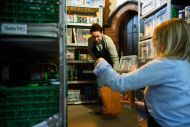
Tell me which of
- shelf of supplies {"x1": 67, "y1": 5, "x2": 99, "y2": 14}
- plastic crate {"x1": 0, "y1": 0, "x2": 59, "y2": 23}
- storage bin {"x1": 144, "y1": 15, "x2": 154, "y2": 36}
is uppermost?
shelf of supplies {"x1": 67, "y1": 5, "x2": 99, "y2": 14}

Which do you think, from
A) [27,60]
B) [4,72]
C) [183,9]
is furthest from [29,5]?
[183,9]

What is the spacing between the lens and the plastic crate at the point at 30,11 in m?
1.22

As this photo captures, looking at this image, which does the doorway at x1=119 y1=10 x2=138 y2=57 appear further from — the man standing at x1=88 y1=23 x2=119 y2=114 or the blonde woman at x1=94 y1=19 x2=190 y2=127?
the blonde woman at x1=94 y1=19 x2=190 y2=127

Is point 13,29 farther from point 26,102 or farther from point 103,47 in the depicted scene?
point 103,47

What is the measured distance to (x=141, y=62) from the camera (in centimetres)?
430

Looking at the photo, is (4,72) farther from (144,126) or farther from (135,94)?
(135,94)

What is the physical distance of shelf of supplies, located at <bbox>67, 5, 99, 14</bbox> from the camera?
5117mm

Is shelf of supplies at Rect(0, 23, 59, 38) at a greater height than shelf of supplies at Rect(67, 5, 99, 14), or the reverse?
shelf of supplies at Rect(67, 5, 99, 14)

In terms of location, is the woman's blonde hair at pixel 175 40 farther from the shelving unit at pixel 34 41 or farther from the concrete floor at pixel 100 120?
the concrete floor at pixel 100 120

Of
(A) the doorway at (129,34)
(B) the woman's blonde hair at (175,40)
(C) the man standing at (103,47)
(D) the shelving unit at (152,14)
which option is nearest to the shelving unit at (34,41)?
(B) the woman's blonde hair at (175,40)

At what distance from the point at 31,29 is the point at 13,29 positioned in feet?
0.27

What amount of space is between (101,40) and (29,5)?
2.85 metres

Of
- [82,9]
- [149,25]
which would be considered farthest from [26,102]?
[82,9]

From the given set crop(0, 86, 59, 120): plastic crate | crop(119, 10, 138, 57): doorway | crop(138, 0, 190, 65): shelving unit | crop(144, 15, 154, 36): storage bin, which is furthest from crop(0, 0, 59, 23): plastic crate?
crop(119, 10, 138, 57): doorway
